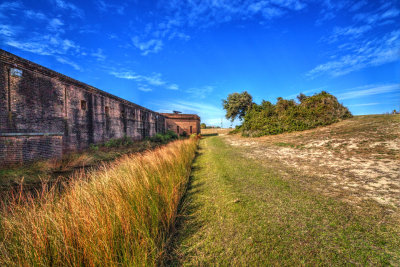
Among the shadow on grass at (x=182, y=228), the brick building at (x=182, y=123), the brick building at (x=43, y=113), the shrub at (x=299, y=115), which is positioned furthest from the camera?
the brick building at (x=182, y=123)

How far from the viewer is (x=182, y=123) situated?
3186 centimetres

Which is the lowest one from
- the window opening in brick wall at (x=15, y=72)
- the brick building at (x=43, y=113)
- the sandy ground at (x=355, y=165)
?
the sandy ground at (x=355, y=165)

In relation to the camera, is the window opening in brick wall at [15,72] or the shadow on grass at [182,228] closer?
the shadow on grass at [182,228]

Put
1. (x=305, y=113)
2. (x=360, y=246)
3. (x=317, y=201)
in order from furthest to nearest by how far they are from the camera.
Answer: (x=305, y=113)
(x=317, y=201)
(x=360, y=246)

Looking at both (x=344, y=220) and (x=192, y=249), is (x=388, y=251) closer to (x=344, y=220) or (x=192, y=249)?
(x=344, y=220)

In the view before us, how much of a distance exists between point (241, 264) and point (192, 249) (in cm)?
67

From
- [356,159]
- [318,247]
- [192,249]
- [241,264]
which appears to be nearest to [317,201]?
[318,247]

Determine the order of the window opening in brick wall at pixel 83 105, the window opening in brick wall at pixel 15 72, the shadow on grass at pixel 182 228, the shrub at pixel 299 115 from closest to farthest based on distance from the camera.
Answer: the shadow on grass at pixel 182 228
the window opening in brick wall at pixel 15 72
the window opening in brick wall at pixel 83 105
the shrub at pixel 299 115

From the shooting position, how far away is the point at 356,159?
4.95 meters

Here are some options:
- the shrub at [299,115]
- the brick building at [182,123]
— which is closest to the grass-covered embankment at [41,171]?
the shrub at [299,115]

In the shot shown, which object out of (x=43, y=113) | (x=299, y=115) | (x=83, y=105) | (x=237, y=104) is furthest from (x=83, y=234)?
(x=237, y=104)

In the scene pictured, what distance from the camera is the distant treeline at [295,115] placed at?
1124 cm

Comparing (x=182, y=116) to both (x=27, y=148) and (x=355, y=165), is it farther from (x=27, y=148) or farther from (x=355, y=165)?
(x=355, y=165)

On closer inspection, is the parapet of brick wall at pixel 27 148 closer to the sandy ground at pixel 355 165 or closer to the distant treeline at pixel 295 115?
the sandy ground at pixel 355 165
